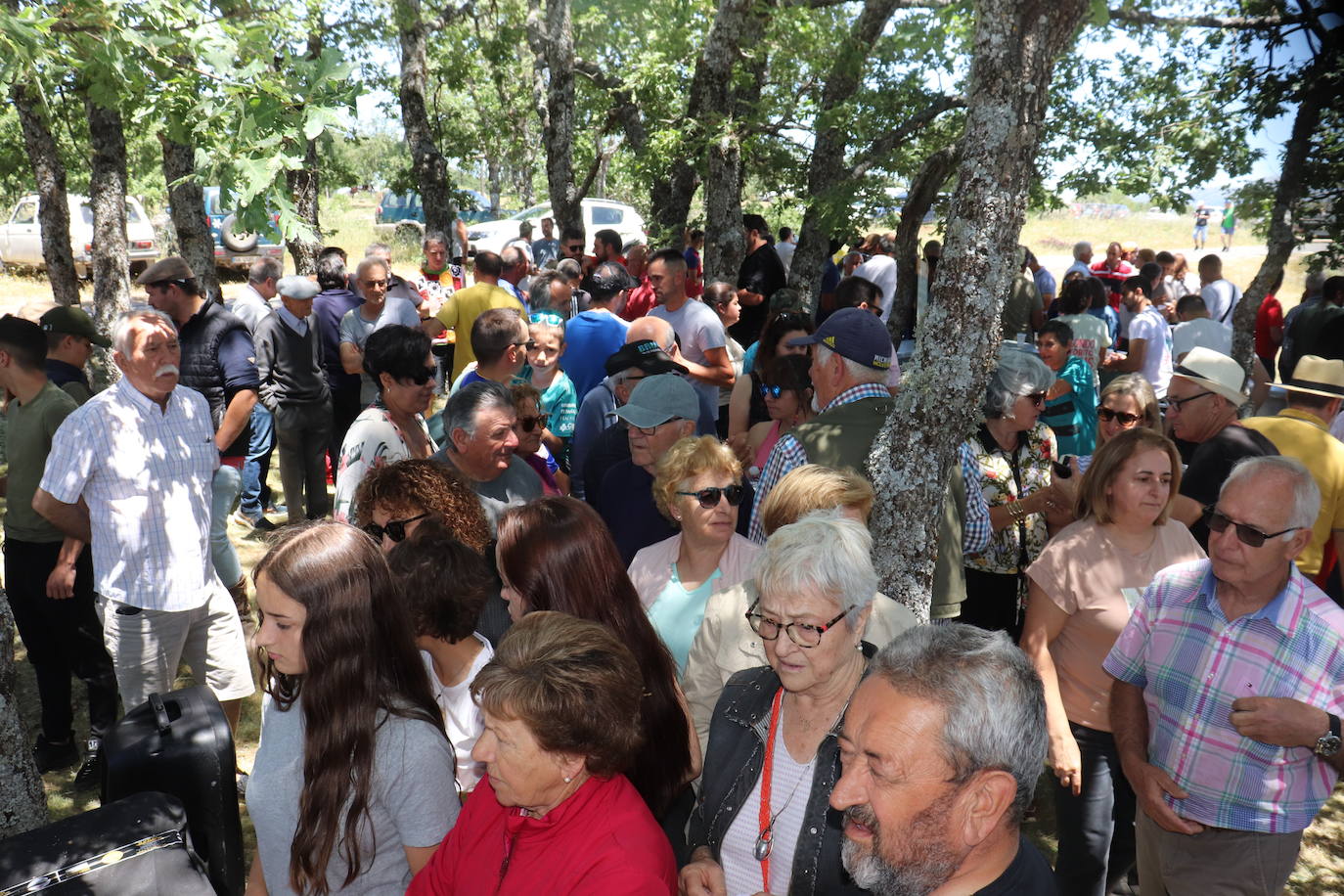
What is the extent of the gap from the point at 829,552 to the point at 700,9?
10423mm

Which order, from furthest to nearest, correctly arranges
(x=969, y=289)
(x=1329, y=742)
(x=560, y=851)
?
(x=969, y=289), (x=1329, y=742), (x=560, y=851)

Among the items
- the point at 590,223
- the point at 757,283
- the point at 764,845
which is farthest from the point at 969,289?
the point at 590,223

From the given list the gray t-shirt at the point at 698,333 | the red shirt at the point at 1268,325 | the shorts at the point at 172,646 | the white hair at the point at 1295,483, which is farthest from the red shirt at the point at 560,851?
the red shirt at the point at 1268,325

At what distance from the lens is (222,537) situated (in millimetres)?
5219

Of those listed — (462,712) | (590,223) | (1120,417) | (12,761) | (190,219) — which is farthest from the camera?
(590,223)

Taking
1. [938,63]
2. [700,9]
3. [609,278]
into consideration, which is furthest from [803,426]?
[700,9]

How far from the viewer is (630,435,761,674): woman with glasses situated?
346cm

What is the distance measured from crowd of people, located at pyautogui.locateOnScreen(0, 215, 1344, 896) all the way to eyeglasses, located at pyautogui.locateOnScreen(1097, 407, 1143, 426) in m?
0.01

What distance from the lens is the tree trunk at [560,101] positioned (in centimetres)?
1199

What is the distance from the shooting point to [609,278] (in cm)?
807

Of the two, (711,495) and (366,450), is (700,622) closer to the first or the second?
(711,495)

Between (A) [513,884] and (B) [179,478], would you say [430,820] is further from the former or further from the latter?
(B) [179,478]

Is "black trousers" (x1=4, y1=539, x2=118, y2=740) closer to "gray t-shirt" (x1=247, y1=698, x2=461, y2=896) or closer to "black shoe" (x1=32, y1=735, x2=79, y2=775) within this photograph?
"black shoe" (x1=32, y1=735, x2=79, y2=775)

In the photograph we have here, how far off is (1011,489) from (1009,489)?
0.04 feet
